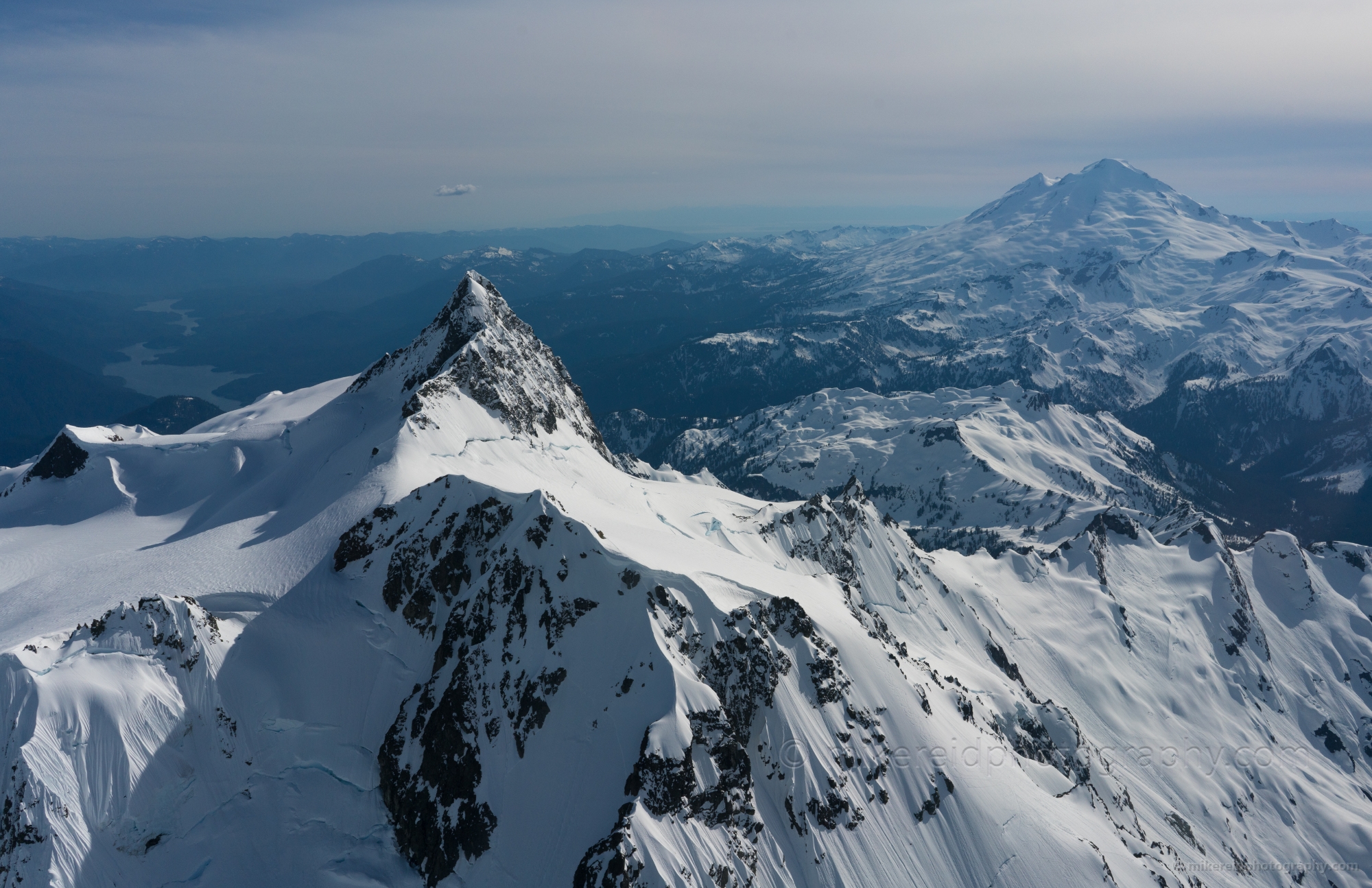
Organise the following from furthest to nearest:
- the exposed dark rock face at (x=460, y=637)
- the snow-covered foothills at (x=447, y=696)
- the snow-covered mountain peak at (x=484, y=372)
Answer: the snow-covered mountain peak at (x=484, y=372) < the exposed dark rock face at (x=460, y=637) < the snow-covered foothills at (x=447, y=696)

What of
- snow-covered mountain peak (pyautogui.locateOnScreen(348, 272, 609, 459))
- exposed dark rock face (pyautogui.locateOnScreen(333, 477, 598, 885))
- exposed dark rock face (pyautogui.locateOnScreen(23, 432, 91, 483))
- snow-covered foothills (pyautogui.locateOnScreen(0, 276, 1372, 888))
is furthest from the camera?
snow-covered mountain peak (pyautogui.locateOnScreen(348, 272, 609, 459))

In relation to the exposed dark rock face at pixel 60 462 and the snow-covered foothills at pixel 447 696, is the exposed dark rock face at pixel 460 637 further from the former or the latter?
the exposed dark rock face at pixel 60 462

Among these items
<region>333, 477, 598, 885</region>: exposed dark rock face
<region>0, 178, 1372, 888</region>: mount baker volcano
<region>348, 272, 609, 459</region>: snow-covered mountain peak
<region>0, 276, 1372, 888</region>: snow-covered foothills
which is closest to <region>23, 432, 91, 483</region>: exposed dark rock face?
<region>0, 178, 1372, 888</region>: mount baker volcano

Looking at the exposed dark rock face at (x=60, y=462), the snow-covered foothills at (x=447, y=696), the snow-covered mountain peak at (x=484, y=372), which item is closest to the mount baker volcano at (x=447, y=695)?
the snow-covered foothills at (x=447, y=696)

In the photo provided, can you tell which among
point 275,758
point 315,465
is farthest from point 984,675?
point 315,465

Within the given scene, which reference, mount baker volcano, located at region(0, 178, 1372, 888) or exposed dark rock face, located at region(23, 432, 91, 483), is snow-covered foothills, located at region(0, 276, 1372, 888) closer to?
mount baker volcano, located at region(0, 178, 1372, 888)

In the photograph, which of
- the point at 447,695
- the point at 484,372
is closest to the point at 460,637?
the point at 447,695

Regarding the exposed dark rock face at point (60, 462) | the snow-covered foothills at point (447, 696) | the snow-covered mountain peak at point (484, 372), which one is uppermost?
the snow-covered mountain peak at point (484, 372)
